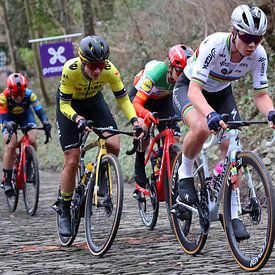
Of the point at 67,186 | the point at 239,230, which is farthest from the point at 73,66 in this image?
the point at 239,230

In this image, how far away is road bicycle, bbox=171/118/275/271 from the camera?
5.59 metres

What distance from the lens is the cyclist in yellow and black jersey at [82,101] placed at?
731 centimetres

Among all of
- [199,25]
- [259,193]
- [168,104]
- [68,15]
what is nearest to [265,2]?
[199,25]

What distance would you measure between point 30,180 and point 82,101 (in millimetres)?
3751

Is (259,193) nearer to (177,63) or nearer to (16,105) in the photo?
(177,63)

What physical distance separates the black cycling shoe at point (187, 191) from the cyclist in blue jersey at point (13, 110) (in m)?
5.16

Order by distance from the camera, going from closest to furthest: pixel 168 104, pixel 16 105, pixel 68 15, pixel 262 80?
pixel 262 80 < pixel 168 104 < pixel 16 105 < pixel 68 15

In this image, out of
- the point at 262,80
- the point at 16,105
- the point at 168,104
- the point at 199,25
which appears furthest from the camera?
the point at 199,25

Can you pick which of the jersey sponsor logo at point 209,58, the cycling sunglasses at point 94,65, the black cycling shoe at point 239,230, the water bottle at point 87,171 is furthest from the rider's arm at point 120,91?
the black cycling shoe at point 239,230

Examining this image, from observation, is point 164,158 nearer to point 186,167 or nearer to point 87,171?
point 87,171

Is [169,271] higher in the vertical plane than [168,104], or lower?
lower

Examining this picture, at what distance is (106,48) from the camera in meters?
7.27

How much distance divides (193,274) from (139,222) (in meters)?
3.81

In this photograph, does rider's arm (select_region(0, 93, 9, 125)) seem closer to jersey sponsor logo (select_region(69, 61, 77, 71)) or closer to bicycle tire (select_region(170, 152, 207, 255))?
jersey sponsor logo (select_region(69, 61, 77, 71))
